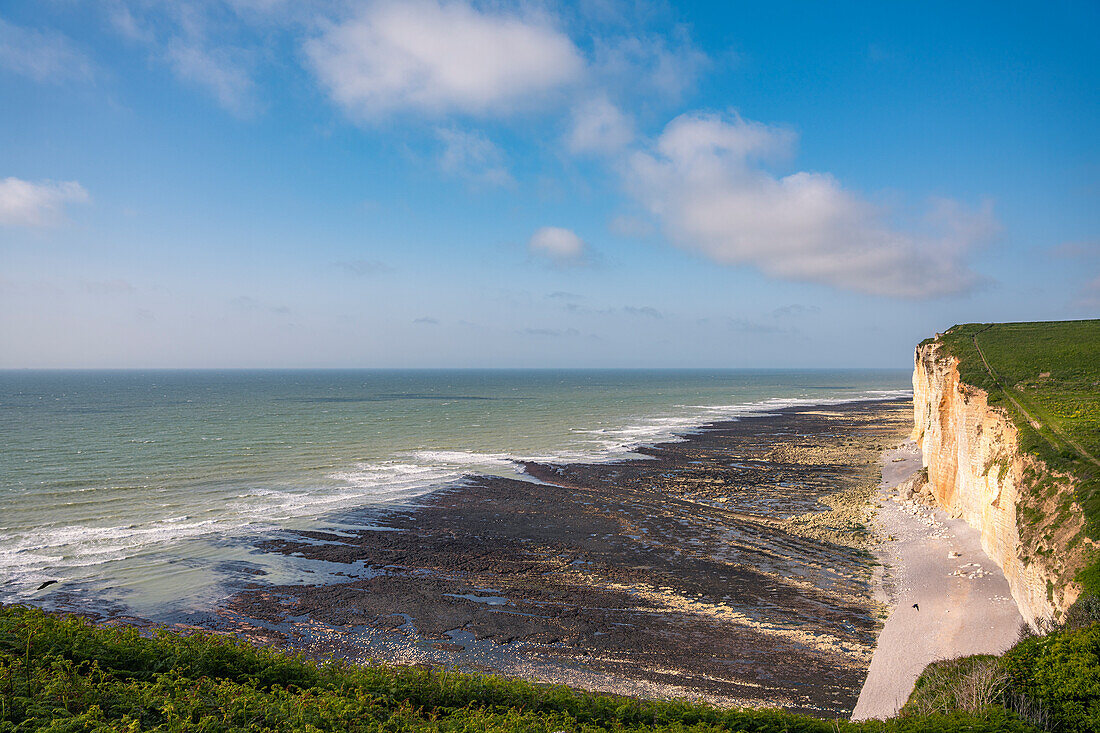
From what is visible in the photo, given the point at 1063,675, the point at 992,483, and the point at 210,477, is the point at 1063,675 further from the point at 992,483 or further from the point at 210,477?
the point at 210,477

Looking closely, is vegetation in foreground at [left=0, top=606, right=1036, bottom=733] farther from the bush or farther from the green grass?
the green grass

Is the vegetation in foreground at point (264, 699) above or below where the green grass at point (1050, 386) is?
below

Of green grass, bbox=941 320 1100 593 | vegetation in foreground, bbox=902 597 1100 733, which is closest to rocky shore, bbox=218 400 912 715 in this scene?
vegetation in foreground, bbox=902 597 1100 733

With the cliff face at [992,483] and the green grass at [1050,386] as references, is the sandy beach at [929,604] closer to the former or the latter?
the cliff face at [992,483]

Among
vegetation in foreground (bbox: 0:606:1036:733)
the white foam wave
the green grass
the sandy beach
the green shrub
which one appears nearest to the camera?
vegetation in foreground (bbox: 0:606:1036:733)

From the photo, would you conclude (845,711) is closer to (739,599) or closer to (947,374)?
(739,599)

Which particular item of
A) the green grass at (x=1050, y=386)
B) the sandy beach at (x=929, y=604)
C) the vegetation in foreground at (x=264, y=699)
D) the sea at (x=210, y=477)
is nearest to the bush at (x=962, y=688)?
the vegetation in foreground at (x=264, y=699)

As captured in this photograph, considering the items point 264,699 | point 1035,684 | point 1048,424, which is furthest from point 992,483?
point 264,699
